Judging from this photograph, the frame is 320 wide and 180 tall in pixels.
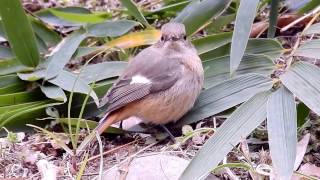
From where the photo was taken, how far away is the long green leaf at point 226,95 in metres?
2.93

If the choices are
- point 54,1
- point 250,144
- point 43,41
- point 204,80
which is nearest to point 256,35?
point 204,80

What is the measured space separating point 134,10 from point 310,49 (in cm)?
98

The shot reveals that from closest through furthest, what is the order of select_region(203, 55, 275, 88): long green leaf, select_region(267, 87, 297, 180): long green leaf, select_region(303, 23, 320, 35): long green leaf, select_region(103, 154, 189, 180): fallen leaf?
select_region(267, 87, 297, 180): long green leaf → select_region(103, 154, 189, 180): fallen leaf → select_region(203, 55, 275, 88): long green leaf → select_region(303, 23, 320, 35): long green leaf

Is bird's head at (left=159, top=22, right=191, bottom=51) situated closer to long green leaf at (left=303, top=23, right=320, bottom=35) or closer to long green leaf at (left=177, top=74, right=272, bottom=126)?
long green leaf at (left=177, top=74, right=272, bottom=126)

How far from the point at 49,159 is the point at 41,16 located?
4.19 ft

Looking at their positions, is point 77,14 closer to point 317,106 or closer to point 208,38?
point 208,38

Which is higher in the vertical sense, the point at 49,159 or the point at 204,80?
the point at 204,80

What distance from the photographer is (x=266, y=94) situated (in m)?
2.82

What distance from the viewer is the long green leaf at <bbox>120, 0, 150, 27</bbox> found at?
3.57m

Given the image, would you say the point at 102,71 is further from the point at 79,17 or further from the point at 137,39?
the point at 79,17

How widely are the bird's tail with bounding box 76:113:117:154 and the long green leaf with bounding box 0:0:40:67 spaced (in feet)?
2.37

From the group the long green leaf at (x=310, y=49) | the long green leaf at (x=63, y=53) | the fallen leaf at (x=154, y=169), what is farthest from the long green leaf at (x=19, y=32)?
the long green leaf at (x=310, y=49)

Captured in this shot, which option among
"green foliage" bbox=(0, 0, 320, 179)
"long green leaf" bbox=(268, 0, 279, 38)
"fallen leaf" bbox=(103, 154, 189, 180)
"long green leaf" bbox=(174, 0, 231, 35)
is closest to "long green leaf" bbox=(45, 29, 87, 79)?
"green foliage" bbox=(0, 0, 320, 179)

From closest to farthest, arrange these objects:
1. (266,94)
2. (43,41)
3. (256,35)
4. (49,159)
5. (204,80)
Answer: (266,94)
(49,159)
(204,80)
(256,35)
(43,41)
